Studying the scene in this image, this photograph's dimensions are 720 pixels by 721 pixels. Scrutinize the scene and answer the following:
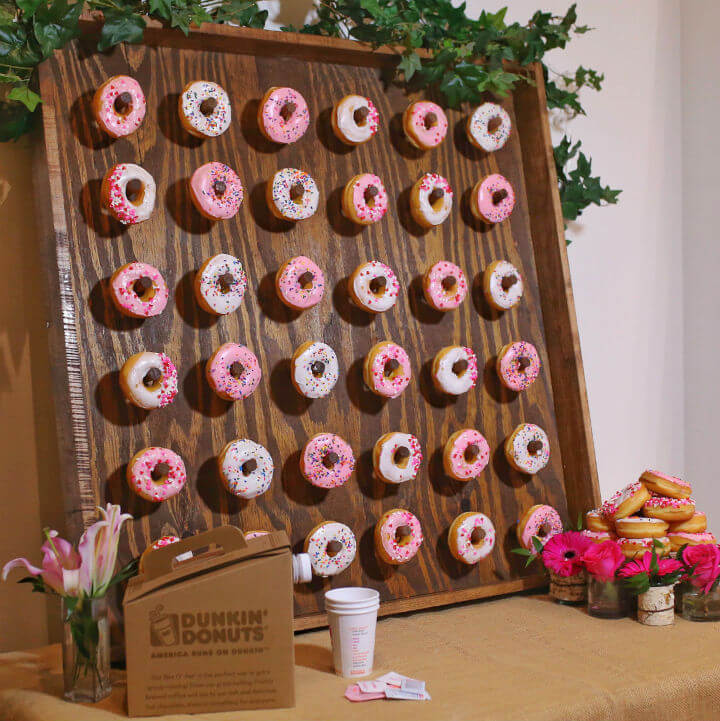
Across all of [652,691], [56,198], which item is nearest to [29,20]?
[56,198]

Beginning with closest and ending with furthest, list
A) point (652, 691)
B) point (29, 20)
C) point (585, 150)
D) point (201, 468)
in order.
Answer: point (652, 691) < point (29, 20) < point (201, 468) < point (585, 150)

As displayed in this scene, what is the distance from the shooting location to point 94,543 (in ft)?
4.14

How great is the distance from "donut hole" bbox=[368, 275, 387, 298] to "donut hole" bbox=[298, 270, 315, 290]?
0.40 feet

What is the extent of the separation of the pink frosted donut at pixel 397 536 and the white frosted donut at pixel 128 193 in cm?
71

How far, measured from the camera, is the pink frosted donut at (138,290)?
1412mm

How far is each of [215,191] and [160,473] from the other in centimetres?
50

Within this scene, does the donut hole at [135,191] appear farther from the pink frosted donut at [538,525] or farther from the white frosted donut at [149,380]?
the pink frosted donut at [538,525]

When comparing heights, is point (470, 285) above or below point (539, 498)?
above

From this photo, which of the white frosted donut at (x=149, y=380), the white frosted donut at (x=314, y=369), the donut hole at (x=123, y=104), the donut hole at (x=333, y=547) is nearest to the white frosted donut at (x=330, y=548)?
the donut hole at (x=333, y=547)

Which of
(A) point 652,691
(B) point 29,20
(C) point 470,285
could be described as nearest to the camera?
(A) point 652,691

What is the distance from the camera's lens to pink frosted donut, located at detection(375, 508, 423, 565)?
1588 mm

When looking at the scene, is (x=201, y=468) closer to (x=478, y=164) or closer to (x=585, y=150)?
(x=478, y=164)

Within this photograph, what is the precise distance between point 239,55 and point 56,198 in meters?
0.45

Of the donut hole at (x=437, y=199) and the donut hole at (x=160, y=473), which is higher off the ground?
the donut hole at (x=437, y=199)
